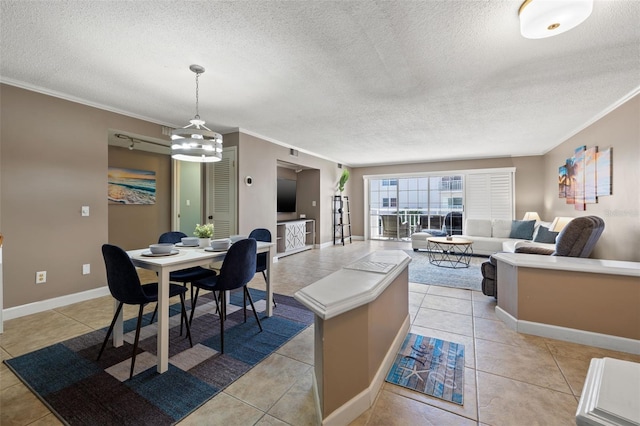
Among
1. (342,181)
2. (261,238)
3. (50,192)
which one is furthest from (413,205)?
(50,192)

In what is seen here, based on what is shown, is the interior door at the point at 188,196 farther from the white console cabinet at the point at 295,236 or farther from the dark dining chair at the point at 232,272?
the dark dining chair at the point at 232,272

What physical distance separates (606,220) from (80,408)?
5.64m

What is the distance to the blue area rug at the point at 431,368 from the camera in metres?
1.72

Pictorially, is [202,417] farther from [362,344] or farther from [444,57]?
[444,57]

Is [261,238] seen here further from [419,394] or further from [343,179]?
[343,179]

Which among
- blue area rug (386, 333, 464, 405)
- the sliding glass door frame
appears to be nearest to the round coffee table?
the sliding glass door frame

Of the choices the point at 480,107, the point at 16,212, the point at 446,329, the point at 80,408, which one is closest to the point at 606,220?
the point at 480,107

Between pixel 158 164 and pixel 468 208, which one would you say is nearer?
pixel 158 164

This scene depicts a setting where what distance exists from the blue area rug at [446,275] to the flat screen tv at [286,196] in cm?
338

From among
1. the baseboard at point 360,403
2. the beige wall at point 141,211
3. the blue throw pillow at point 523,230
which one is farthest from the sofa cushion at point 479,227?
the beige wall at point 141,211

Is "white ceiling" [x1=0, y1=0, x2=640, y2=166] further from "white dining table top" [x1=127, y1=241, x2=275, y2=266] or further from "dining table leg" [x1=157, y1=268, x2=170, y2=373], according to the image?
"dining table leg" [x1=157, y1=268, x2=170, y2=373]

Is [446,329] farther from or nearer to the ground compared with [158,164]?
nearer to the ground

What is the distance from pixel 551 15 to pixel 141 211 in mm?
6111

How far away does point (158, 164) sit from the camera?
17.6 ft
